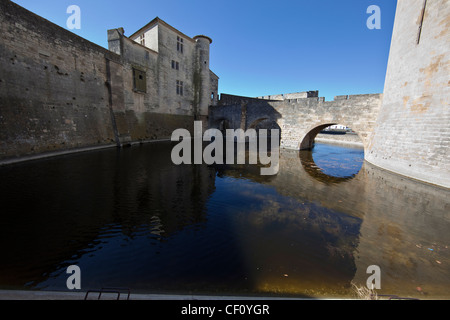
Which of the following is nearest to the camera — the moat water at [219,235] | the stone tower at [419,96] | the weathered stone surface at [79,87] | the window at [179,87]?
the moat water at [219,235]

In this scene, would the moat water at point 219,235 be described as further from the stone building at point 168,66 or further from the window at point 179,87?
the window at point 179,87

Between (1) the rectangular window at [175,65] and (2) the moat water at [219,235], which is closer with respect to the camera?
(2) the moat water at [219,235]

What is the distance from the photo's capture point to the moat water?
3.31m

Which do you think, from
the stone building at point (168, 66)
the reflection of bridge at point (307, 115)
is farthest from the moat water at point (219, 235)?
the stone building at point (168, 66)

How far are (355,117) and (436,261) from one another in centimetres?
1452

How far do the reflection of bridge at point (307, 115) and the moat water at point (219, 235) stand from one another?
27.4 feet

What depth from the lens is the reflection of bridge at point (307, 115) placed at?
15.3m

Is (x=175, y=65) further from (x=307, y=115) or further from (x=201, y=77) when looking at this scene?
(x=307, y=115)

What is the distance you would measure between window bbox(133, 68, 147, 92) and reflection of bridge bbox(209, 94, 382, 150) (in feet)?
35.9

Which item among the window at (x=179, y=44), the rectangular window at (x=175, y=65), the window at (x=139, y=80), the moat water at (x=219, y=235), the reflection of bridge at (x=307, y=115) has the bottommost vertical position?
the moat water at (x=219, y=235)

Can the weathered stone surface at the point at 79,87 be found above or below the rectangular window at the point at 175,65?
below

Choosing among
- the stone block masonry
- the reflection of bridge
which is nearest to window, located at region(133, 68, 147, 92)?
the stone block masonry

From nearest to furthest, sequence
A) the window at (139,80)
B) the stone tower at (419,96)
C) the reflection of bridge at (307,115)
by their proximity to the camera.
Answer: the stone tower at (419,96), the reflection of bridge at (307,115), the window at (139,80)
